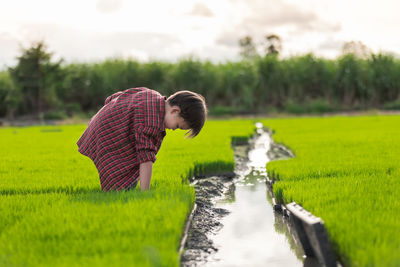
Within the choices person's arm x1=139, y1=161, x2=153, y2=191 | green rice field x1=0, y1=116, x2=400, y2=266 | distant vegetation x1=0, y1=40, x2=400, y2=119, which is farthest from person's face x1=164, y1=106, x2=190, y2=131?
distant vegetation x1=0, y1=40, x2=400, y2=119

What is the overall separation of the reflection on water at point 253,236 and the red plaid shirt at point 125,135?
84 cm

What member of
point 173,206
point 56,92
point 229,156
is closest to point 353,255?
point 173,206

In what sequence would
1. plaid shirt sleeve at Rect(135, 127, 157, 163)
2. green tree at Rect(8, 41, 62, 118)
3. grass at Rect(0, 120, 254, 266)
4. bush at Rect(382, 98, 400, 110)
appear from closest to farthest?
grass at Rect(0, 120, 254, 266)
plaid shirt sleeve at Rect(135, 127, 157, 163)
green tree at Rect(8, 41, 62, 118)
bush at Rect(382, 98, 400, 110)

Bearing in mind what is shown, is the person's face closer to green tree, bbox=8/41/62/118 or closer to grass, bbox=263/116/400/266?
grass, bbox=263/116/400/266

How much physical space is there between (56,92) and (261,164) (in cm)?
1975

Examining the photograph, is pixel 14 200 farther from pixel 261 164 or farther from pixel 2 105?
pixel 2 105

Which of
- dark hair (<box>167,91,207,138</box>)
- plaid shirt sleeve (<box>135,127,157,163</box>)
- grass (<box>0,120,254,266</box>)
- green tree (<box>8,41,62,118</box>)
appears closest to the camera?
grass (<box>0,120,254,266</box>)

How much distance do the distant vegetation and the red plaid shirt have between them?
782 inches

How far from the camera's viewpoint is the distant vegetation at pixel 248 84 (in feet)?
78.2

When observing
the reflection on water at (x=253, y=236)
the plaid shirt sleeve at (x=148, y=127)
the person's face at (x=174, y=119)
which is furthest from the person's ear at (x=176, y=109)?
the reflection on water at (x=253, y=236)

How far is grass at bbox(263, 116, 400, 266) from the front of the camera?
216 centimetres

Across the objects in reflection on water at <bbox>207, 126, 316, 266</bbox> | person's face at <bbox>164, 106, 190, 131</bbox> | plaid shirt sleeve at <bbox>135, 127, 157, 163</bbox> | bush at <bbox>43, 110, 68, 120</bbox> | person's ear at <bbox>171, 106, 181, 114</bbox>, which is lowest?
reflection on water at <bbox>207, 126, 316, 266</bbox>

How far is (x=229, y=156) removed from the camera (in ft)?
20.0

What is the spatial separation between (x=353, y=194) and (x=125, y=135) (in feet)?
6.29
